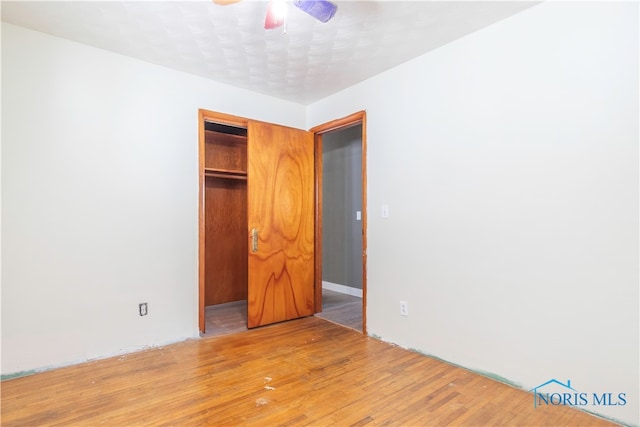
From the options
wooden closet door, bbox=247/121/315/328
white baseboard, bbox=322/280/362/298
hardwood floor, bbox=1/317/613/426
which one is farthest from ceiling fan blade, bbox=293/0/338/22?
white baseboard, bbox=322/280/362/298

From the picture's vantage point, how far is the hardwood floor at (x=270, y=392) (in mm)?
1808

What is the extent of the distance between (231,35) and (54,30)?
125 cm

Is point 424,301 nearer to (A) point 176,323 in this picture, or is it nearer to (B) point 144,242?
(A) point 176,323

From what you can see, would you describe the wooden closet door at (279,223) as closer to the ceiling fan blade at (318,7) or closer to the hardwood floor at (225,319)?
the hardwood floor at (225,319)

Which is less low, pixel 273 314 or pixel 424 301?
pixel 424 301

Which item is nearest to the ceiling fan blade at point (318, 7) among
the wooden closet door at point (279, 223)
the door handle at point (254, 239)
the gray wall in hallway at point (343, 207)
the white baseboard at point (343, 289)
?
the wooden closet door at point (279, 223)

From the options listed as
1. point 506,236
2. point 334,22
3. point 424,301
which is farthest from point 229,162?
point 506,236

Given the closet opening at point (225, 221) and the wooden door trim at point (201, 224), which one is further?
the closet opening at point (225, 221)

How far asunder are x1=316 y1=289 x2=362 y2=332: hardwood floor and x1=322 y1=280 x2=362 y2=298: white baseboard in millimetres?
78

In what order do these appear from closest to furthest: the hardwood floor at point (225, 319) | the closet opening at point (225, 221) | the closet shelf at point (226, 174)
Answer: the hardwood floor at point (225, 319) < the closet shelf at point (226, 174) < the closet opening at point (225, 221)

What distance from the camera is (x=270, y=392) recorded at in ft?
6.81

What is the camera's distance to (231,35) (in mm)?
2385

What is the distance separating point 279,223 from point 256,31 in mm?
1838
